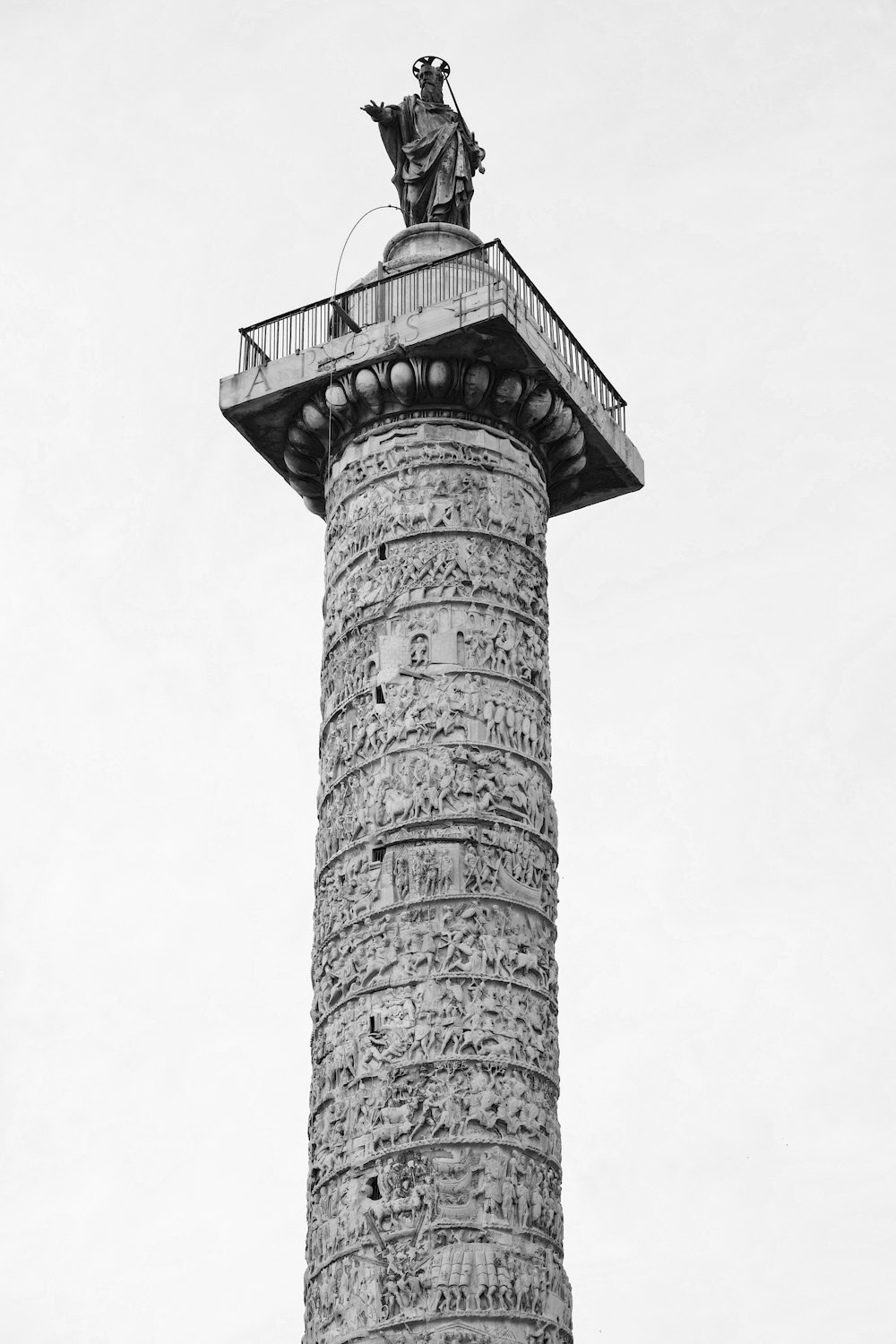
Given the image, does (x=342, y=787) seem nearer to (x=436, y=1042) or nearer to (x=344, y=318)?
(x=436, y=1042)

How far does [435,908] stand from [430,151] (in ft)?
18.7

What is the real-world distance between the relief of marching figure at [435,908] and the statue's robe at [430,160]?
85.2 inches

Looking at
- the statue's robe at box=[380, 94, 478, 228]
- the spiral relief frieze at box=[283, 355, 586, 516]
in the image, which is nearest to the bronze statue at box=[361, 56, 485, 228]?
the statue's robe at box=[380, 94, 478, 228]

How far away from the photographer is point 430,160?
15.8 metres

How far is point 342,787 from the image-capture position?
44.2 feet

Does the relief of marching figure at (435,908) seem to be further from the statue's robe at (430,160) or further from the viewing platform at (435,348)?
the statue's robe at (430,160)

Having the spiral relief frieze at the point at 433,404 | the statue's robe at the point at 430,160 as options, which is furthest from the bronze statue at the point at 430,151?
the spiral relief frieze at the point at 433,404

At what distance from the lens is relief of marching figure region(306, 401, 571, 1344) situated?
39.6 feet

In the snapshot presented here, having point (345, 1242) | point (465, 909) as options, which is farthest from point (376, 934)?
point (345, 1242)

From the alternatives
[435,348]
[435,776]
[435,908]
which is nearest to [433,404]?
Result: [435,348]

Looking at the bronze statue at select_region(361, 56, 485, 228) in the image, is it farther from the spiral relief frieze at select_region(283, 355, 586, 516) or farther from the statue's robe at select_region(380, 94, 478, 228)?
the spiral relief frieze at select_region(283, 355, 586, 516)

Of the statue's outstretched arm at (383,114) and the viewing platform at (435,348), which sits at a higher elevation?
the statue's outstretched arm at (383,114)

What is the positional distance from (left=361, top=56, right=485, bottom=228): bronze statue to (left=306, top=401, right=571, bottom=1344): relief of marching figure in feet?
7.11

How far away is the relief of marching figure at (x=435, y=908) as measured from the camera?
39.6 ft
